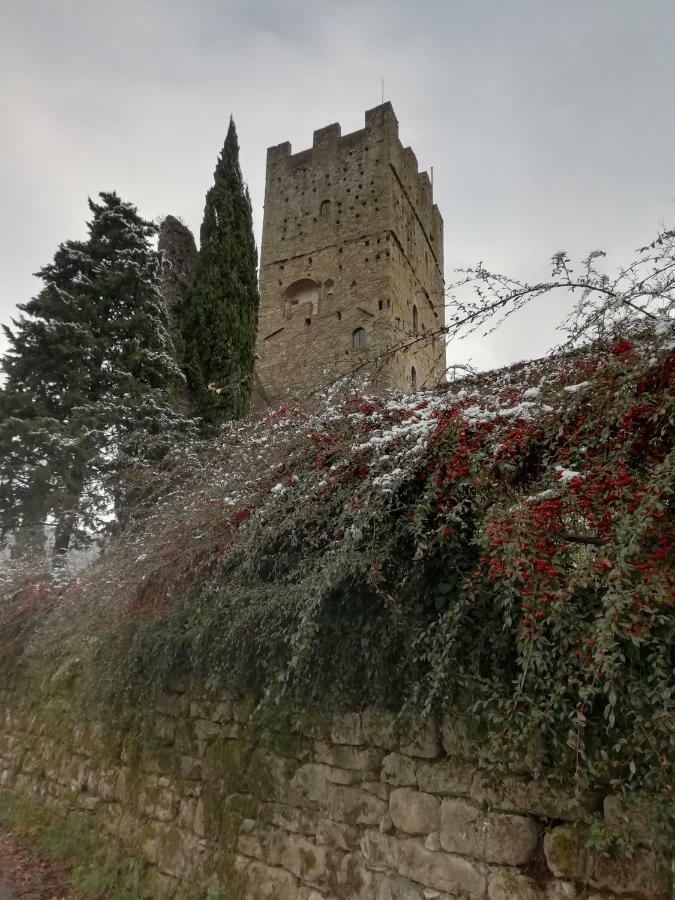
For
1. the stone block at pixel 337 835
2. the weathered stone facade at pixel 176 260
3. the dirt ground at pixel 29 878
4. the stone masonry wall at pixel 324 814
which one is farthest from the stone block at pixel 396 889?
the weathered stone facade at pixel 176 260

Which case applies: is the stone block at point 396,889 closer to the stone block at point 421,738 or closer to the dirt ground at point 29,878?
the stone block at point 421,738

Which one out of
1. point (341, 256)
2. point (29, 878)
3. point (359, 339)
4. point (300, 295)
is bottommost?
point (29, 878)

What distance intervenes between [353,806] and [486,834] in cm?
68

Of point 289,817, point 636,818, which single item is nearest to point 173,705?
point 289,817

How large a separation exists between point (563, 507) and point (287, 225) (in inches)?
745

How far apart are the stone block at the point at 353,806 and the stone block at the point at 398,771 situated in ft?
0.38

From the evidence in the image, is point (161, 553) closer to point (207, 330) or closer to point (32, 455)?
point (32, 455)

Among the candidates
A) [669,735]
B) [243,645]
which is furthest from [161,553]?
[669,735]

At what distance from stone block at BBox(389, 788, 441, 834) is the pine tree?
6.45 metres

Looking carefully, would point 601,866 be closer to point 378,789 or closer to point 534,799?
point 534,799

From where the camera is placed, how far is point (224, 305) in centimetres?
914

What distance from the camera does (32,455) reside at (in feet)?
24.2

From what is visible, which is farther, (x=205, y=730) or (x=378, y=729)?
(x=205, y=730)

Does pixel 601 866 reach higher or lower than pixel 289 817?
higher
